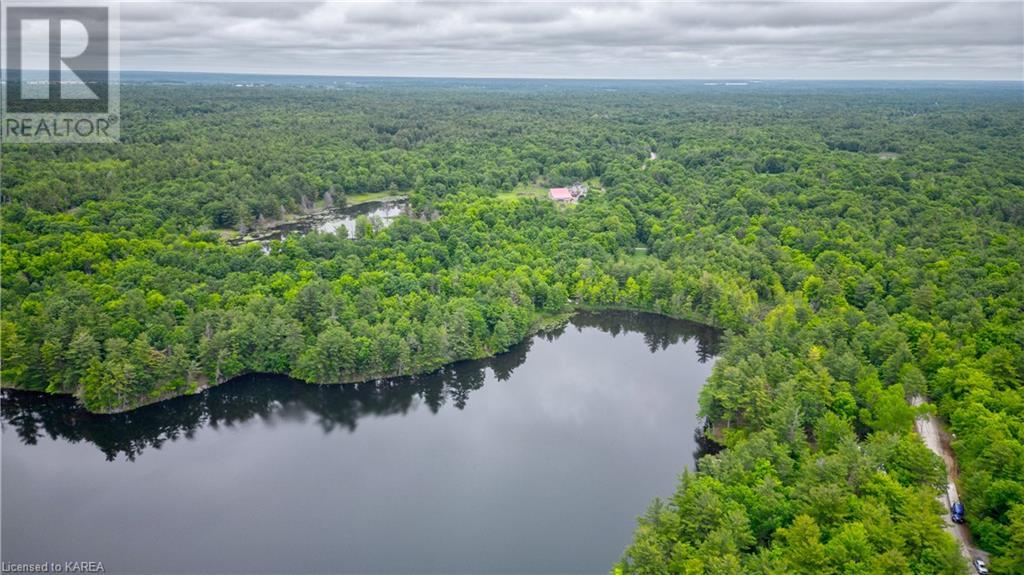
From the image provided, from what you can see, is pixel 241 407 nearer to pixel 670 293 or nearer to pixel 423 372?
pixel 423 372

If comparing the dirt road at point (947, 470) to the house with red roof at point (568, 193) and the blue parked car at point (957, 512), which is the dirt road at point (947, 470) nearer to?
the blue parked car at point (957, 512)

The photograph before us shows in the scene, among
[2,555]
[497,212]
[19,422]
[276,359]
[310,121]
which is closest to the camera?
[2,555]

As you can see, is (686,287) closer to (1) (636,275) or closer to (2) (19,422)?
(1) (636,275)

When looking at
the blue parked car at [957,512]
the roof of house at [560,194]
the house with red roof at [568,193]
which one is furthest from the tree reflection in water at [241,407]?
the roof of house at [560,194]

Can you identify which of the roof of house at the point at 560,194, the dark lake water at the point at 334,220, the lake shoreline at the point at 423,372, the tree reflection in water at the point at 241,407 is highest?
the roof of house at the point at 560,194

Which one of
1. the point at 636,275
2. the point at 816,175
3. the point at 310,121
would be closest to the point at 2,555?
the point at 636,275

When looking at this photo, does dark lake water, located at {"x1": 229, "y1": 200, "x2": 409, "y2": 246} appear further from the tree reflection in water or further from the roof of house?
the tree reflection in water
